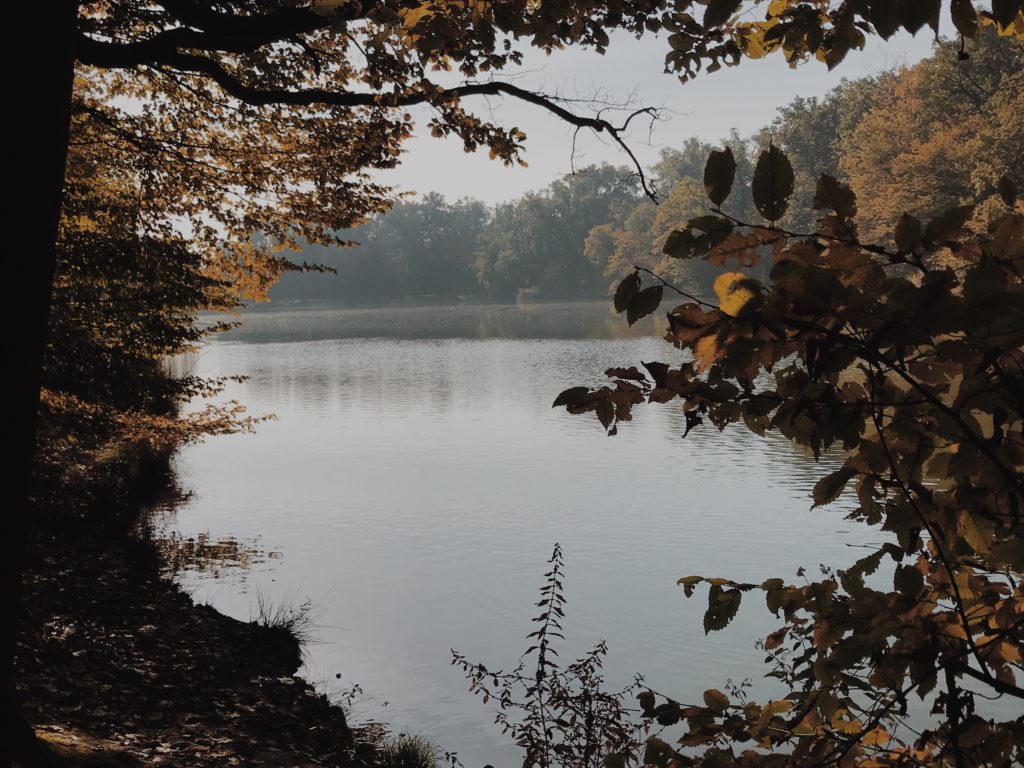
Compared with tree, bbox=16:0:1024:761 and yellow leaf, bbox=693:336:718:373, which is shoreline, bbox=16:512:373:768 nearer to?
tree, bbox=16:0:1024:761

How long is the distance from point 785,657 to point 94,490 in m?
9.41

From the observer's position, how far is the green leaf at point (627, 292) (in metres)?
1.43

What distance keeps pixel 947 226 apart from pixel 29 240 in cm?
297

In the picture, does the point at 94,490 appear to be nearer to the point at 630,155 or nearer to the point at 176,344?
the point at 176,344

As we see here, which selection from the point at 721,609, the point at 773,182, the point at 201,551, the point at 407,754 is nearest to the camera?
the point at 773,182

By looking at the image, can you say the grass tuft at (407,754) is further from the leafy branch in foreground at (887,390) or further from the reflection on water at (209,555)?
the reflection on water at (209,555)

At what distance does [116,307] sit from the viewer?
8.59 meters

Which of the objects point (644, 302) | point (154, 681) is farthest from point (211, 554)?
point (644, 302)

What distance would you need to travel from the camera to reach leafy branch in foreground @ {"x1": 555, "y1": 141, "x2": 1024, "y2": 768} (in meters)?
1.14

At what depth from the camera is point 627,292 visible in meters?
1.44

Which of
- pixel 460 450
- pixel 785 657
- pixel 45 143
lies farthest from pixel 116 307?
pixel 460 450

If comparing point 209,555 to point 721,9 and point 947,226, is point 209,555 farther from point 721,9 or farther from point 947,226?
point 947,226

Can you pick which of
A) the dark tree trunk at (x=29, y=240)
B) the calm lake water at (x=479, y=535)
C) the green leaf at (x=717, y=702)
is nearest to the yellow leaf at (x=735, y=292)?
the green leaf at (x=717, y=702)

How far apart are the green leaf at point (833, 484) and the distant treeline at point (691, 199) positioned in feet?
71.6
